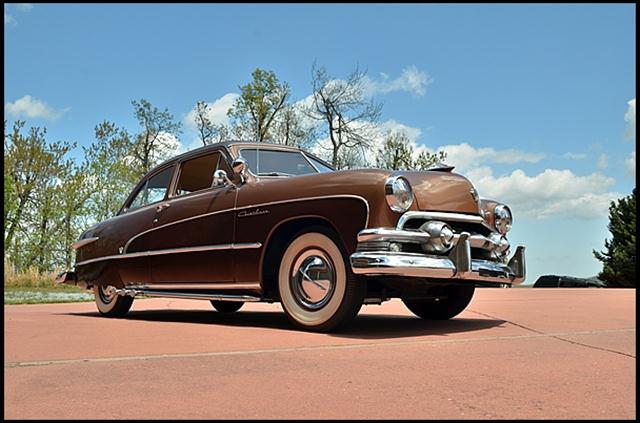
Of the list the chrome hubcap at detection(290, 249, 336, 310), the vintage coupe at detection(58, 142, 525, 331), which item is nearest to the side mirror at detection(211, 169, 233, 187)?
the vintage coupe at detection(58, 142, 525, 331)

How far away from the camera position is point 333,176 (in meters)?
5.03

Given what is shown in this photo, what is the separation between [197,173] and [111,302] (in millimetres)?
1925

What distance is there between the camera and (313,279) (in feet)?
16.3

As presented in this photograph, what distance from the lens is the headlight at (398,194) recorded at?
4.66 metres

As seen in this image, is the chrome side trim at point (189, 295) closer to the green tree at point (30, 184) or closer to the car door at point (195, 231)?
the car door at point (195, 231)

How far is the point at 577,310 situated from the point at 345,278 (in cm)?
369

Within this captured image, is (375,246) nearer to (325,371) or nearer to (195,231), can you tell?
(325,371)

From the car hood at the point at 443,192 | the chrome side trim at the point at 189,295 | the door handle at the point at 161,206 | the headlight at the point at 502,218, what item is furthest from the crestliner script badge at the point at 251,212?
the headlight at the point at 502,218

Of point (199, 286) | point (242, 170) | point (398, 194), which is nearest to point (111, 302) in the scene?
point (199, 286)

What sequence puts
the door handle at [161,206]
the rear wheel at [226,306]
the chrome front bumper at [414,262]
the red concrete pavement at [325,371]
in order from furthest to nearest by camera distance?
the rear wheel at [226,306], the door handle at [161,206], the chrome front bumper at [414,262], the red concrete pavement at [325,371]

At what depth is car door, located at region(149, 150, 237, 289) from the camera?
5848mm

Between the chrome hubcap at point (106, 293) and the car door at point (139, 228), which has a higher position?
the car door at point (139, 228)

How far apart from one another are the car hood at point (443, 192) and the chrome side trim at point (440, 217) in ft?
0.16

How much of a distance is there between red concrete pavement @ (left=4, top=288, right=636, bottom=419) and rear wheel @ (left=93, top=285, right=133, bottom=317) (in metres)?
1.61
